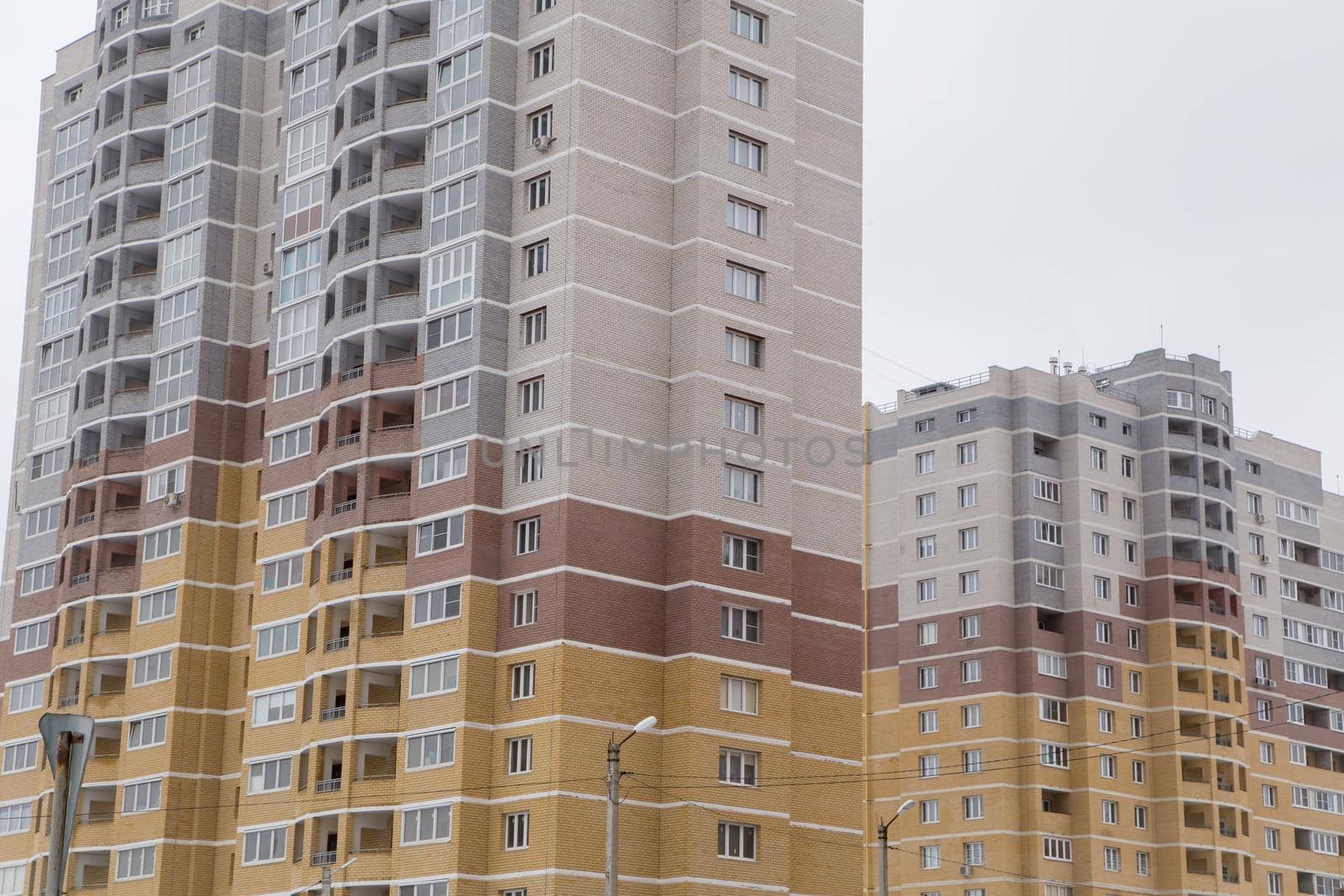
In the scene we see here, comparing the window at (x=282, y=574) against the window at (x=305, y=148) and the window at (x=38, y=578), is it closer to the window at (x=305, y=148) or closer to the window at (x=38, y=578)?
the window at (x=38, y=578)

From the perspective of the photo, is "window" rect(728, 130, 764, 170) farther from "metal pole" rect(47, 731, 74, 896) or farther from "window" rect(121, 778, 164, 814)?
"metal pole" rect(47, 731, 74, 896)

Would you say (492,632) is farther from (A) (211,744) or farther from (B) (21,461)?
(B) (21,461)

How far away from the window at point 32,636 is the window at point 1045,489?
56.4m

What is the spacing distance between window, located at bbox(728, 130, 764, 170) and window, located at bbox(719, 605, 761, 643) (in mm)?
18070

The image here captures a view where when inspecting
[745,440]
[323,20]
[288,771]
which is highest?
[323,20]

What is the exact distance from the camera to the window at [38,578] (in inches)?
3388

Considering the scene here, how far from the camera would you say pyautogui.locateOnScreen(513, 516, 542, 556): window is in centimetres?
6600

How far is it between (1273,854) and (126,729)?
7385 cm

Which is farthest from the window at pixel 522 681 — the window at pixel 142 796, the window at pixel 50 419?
the window at pixel 50 419

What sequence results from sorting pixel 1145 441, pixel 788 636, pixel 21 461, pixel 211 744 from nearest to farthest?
pixel 788 636
pixel 211 744
pixel 21 461
pixel 1145 441

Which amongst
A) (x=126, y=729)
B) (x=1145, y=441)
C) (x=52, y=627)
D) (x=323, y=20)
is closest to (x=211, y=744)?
(x=126, y=729)

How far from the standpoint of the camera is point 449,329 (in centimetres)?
7019

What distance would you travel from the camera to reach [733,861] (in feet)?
213

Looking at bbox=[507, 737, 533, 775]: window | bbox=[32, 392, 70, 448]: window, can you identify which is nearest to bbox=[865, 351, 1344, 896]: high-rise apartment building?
bbox=[507, 737, 533, 775]: window
